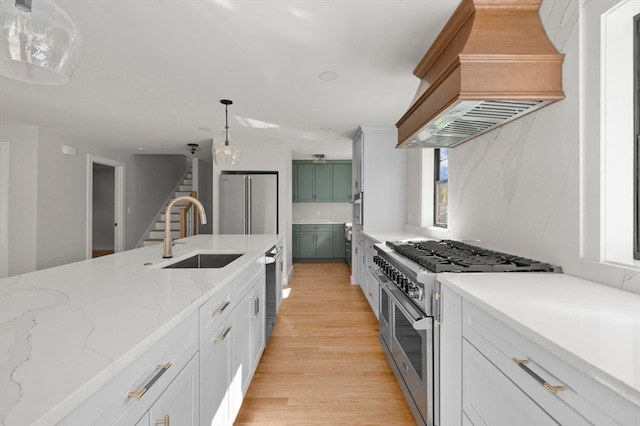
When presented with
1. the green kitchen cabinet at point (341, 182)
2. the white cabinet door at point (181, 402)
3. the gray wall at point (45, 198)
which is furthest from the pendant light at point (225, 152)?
the green kitchen cabinet at point (341, 182)

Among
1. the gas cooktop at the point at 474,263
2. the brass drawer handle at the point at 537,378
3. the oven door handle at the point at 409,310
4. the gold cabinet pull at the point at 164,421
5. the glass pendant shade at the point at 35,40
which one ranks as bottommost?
the gold cabinet pull at the point at 164,421

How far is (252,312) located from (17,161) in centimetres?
492

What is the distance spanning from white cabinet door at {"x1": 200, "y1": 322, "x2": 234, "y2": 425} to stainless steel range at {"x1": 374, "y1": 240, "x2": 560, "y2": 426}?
0.91m

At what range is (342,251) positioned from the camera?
22.4ft

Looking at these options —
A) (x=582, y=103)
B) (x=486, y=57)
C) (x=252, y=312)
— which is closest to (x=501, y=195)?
(x=582, y=103)

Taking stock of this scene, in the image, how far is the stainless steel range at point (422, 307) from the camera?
1453mm

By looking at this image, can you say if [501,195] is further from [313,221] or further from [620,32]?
[313,221]

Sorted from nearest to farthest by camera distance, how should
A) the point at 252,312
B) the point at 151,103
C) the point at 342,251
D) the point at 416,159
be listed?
the point at 252,312, the point at 151,103, the point at 416,159, the point at 342,251

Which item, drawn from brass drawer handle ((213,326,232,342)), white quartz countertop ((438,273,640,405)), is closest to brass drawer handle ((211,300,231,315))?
brass drawer handle ((213,326,232,342))

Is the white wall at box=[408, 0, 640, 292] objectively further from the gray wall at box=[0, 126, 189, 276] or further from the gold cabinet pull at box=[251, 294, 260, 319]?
the gray wall at box=[0, 126, 189, 276]

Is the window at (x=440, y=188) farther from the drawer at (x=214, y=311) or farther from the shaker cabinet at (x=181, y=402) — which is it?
the shaker cabinet at (x=181, y=402)

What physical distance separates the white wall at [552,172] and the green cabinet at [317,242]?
15.4ft

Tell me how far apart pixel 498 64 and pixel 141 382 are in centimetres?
180

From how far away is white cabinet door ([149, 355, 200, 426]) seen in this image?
867 millimetres
